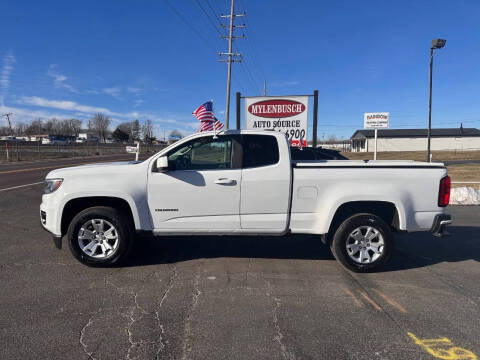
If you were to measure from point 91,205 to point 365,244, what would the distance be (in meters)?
3.87

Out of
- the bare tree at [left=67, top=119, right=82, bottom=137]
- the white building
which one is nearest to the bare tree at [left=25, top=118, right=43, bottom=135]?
the bare tree at [left=67, top=119, right=82, bottom=137]

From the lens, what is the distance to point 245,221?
4176 millimetres

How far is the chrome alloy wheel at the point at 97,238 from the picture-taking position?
413 centimetres

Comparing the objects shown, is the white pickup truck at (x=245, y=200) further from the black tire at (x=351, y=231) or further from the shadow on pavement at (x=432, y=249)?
the shadow on pavement at (x=432, y=249)


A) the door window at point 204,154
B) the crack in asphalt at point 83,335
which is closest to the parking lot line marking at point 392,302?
A: the door window at point 204,154

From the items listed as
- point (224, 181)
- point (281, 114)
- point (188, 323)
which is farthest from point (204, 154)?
point (281, 114)

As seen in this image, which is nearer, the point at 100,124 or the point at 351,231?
the point at 351,231

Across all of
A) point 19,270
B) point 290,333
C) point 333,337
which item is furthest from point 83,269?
point 333,337

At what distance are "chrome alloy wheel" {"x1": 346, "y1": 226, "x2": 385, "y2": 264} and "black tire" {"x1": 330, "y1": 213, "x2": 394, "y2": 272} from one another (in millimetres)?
35

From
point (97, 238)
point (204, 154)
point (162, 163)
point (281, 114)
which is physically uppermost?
point (281, 114)

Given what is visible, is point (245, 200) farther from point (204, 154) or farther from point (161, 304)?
point (161, 304)

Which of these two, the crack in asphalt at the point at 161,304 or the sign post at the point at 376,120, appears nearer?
the crack in asphalt at the point at 161,304

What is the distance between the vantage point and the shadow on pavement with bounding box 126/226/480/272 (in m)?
4.64

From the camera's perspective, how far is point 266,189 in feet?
13.5
